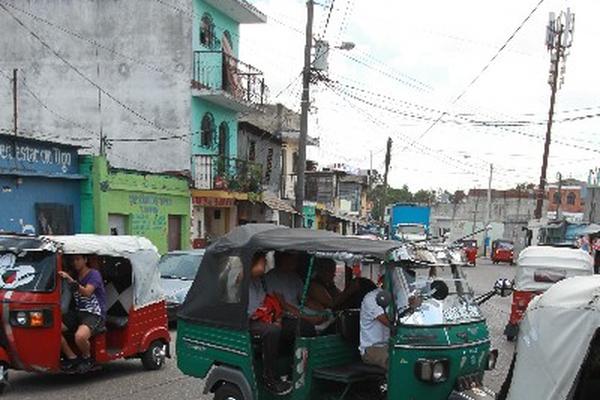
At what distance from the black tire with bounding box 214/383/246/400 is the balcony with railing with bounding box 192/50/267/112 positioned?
1878cm

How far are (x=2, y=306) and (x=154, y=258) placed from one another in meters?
2.38

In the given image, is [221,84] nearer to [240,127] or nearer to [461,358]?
[240,127]

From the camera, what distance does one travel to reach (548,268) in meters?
13.1

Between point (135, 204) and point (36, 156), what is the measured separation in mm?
4608

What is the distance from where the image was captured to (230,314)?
22.8 feet

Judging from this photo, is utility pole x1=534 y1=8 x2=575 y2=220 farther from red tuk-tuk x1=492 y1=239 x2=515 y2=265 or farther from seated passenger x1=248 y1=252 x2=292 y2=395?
seated passenger x1=248 y1=252 x2=292 y2=395

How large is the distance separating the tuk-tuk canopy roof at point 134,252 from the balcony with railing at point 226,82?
51.2 feet

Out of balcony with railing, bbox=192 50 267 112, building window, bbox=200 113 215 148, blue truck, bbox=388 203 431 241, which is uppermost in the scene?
balcony with railing, bbox=192 50 267 112

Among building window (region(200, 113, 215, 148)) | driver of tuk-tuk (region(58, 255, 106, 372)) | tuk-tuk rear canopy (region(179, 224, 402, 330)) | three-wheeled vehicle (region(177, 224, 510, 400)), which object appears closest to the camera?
three-wheeled vehicle (region(177, 224, 510, 400))

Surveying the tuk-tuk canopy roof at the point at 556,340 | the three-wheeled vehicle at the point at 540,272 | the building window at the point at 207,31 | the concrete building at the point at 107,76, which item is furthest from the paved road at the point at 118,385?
the building window at the point at 207,31

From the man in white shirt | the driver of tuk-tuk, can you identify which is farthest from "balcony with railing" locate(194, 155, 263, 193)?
the man in white shirt

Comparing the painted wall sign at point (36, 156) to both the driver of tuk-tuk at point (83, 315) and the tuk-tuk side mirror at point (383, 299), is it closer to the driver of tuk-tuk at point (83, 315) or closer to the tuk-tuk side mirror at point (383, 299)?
the driver of tuk-tuk at point (83, 315)

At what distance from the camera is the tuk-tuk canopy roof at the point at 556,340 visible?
418 centimetres

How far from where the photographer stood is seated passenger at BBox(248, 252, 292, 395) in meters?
6.71
